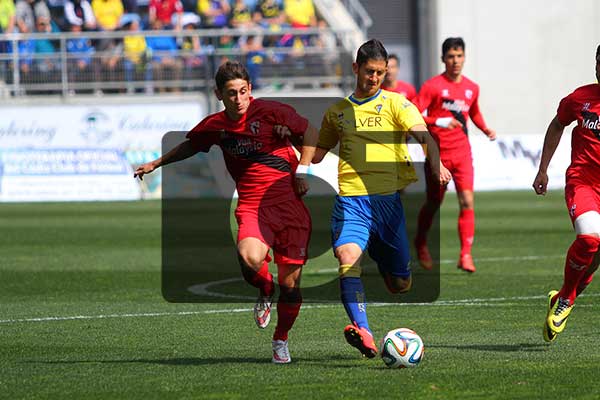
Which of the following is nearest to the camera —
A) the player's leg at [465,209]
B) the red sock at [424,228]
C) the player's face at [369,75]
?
the player's face at [369,75]

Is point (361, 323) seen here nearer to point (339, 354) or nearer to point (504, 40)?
point (339, 354)

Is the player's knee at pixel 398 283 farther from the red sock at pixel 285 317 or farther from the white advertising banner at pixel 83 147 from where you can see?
the white advertising banner at pixel 83 147

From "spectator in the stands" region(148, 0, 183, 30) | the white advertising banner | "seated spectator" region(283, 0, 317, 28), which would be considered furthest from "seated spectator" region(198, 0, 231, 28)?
the white advertising banner

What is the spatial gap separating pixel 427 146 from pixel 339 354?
155 cm

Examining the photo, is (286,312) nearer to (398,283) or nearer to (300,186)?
(300,186)

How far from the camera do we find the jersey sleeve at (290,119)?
8336 mm

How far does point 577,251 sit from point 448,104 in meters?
6.10

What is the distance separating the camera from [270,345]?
8883 millimetres

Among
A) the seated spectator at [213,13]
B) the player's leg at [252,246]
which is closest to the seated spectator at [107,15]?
the seated spectator at [213,13]

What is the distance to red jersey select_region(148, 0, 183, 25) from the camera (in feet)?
106

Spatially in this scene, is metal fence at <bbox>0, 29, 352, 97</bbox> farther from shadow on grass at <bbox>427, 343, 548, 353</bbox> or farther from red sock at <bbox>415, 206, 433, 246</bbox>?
shadow on grass at <bbox>427, 343, 548, 353</bbox>

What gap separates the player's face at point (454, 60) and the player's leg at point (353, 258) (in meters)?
6.16

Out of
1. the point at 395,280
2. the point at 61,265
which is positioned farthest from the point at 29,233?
the point at 395,280

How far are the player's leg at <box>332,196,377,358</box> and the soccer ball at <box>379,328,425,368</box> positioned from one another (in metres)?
0.11
